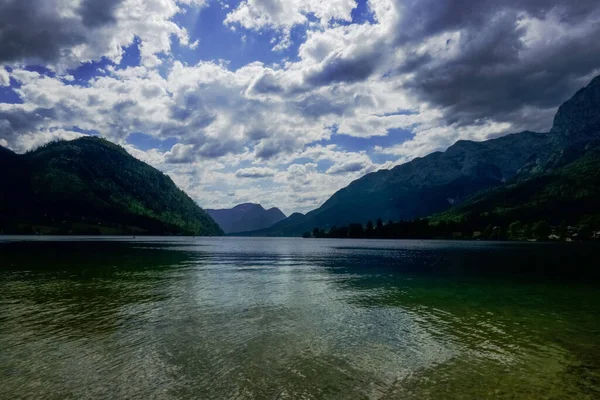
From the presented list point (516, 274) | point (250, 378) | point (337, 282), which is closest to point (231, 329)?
point (250, 378)

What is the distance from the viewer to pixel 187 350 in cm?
2494

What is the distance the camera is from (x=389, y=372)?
21484 mm

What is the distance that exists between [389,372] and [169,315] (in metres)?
23.0

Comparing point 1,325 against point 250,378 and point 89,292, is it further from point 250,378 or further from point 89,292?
point 250,378

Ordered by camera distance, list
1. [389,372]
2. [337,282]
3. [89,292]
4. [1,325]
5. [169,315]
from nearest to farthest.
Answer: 1. [389,372]
2. [1,325]
3. [169,315]
4. [89,292]
5. [337,282]

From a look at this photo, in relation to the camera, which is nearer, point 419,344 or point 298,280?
point 419,344

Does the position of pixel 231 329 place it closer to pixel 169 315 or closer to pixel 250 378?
pixel 169 315

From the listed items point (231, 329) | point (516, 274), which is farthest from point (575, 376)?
point (516, 274)

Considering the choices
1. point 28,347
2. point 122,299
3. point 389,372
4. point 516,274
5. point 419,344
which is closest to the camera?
point 389,372

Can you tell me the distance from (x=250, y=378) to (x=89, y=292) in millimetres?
37348

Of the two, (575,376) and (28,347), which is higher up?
(28,347)

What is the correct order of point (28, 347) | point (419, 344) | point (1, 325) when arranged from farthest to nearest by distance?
point (1, 325) → point (419, 344) → point (28, 347)

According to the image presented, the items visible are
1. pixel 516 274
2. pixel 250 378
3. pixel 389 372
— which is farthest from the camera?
pixel 516 274

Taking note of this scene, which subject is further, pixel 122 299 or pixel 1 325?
pixel 122 299
